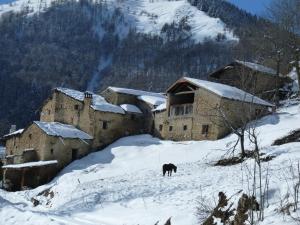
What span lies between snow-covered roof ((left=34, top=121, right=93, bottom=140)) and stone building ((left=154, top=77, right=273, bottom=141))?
7.78m

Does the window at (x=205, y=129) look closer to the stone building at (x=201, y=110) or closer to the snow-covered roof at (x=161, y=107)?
the stone building at (x=201, y=110)

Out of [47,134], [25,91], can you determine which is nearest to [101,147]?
[47,134]

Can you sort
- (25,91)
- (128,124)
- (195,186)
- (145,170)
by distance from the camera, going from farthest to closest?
(25,91) < (128,124) < (145,170) < (195,186)

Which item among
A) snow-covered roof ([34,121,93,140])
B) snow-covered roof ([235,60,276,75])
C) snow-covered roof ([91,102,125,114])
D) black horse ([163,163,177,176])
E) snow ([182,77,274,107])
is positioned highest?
snow-covered roof ([235,60,276,75])

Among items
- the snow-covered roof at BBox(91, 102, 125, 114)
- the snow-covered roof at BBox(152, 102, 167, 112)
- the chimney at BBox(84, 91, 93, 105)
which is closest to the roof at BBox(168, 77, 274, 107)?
the snow-covered roof at BBox(152, 102, 167, 112)

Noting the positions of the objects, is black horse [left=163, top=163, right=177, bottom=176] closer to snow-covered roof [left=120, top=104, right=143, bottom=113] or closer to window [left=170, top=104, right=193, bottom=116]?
window [left=170, top=104, right=193, bottom=116]

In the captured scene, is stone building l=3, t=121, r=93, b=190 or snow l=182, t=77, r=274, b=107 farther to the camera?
snow l=182, t=77, r=274, b=107

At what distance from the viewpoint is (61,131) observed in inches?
1959

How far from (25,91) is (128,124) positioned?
128 meters

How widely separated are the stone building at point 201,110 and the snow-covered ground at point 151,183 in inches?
58.5

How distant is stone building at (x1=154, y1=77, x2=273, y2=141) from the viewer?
147ft

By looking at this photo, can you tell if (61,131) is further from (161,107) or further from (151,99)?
(151,99)

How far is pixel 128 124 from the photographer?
5466 centimetres

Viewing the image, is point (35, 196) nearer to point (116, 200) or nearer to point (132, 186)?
point (132, 186)
